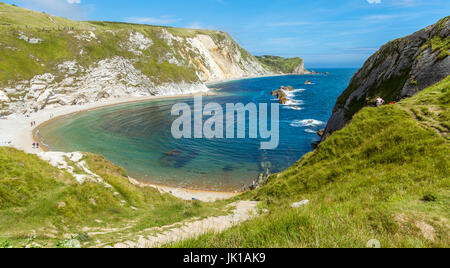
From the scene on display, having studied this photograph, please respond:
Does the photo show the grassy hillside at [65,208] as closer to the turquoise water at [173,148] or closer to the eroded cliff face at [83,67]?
the turquoise water at [173,148]

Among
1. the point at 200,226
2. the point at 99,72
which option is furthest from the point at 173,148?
the point at 99,72

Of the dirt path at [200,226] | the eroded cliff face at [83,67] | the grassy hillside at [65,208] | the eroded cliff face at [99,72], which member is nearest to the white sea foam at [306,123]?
the dirt path at [200,226]

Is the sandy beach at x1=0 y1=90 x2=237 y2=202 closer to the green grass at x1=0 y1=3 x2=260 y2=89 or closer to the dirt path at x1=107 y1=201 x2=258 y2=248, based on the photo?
the dirt path at x1=107 y1=201 x2=258 y2=248

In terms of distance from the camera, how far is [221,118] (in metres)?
69.2

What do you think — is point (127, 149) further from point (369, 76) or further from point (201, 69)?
point (201, 69)

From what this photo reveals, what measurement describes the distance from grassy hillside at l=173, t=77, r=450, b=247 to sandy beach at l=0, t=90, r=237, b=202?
14763 millimetres

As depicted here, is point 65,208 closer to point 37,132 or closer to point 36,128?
point 37,132

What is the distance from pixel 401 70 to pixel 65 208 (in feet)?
111

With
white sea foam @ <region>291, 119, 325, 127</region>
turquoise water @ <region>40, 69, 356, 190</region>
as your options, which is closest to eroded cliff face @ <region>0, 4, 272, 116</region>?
turquoise water @ <region>40, 69, 356, 190</region>

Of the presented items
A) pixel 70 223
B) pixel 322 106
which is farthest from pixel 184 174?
pixel 322 106

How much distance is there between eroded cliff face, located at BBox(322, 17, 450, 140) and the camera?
67.5 feet

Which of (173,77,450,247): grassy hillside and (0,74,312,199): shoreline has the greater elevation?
(173,77,450,247): grassy hillside

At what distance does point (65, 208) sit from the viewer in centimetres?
1069

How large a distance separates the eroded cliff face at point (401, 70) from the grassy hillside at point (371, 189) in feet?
25.0
